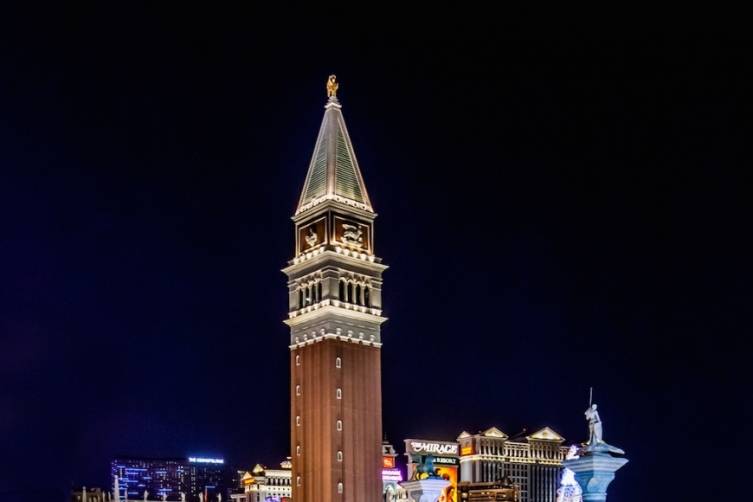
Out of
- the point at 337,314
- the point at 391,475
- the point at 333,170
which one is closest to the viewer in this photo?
the point at 337,314

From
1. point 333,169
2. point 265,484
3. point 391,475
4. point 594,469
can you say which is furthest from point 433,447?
point 594,469

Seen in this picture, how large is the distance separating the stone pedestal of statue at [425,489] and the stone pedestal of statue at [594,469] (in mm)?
4629

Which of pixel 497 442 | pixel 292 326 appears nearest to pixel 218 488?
pixel 497 442

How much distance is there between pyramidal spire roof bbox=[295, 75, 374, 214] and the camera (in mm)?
60531

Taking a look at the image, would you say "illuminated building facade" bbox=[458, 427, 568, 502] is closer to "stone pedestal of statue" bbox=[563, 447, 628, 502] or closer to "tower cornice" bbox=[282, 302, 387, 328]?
"tower cornice" bbox=[282, 302, 387, 328]

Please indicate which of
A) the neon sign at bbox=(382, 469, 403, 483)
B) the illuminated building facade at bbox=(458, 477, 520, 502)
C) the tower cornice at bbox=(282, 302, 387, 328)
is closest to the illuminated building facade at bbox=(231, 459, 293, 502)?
the neon sign at bbox=(382, 469, 403, 483)

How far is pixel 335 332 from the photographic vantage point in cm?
5791

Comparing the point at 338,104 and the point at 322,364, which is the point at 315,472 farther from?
the point at 338,104

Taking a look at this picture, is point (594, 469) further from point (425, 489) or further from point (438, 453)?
point (438, 453)

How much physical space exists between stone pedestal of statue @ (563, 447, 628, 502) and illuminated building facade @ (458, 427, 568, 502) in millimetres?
90823

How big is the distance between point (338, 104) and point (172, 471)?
151020 millimetres

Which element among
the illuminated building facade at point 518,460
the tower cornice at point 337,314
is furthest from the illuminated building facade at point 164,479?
the tower cornice at point 337,314

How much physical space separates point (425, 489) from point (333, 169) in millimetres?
37341

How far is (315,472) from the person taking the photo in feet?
185
